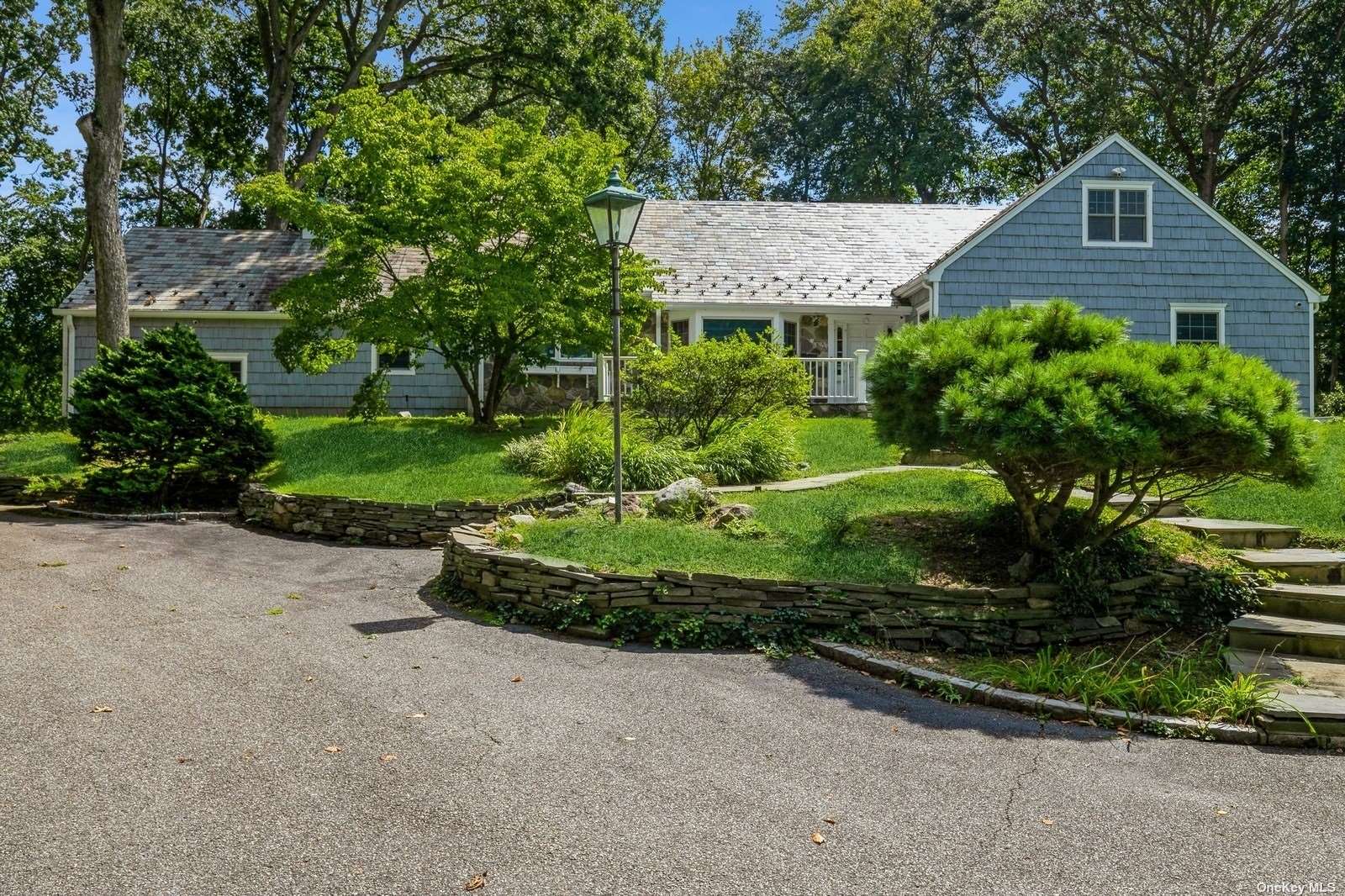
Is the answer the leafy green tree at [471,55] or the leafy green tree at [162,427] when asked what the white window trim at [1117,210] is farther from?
the leafy green tree at [162,427]

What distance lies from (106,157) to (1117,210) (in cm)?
1774

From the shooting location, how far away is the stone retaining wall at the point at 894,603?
5.80m

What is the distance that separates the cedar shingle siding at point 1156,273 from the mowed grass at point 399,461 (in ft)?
29.3

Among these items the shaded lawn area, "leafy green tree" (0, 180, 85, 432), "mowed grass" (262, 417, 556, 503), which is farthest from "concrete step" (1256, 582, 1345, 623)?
"leafy green tree" (0, 180, 85, 432)

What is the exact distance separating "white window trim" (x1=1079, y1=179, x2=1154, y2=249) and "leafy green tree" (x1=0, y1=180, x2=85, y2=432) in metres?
24.9

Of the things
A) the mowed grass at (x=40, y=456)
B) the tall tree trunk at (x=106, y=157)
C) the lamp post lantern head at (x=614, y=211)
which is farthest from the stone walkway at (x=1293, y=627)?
the tall tree trunk at (x=106, y=157)

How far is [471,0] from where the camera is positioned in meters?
23.6

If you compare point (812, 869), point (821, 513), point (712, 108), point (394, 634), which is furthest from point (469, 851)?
point (712, 108)

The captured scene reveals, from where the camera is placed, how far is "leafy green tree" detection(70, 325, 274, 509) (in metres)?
11.7

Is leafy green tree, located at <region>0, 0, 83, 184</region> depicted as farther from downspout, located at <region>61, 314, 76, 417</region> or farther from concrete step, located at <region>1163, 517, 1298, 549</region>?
concrete step, located at <region>1163, 517, 1298, 549</region>

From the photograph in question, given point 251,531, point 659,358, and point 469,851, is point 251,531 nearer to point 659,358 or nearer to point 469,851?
point 659,358

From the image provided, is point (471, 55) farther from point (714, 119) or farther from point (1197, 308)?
point (1197, 308)

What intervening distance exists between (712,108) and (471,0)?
10467mm

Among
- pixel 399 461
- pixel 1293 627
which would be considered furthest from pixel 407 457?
pixel 1293 627
